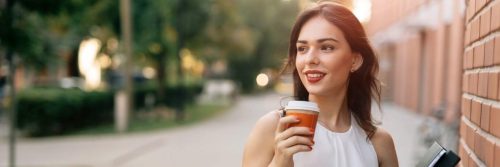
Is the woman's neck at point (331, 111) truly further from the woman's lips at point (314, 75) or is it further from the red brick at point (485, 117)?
the red brick at point (485, 117)

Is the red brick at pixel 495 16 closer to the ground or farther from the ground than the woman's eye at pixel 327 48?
farther from the ground

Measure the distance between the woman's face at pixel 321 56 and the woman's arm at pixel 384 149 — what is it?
255mm

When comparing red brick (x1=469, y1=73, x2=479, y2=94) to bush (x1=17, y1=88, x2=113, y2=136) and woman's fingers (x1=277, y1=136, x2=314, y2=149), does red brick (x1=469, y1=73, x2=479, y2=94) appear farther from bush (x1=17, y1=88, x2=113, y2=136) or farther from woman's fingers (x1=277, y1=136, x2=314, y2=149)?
bush (x1=17, y1=88, x2=113, y2=136)

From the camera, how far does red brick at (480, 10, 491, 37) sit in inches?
64.8

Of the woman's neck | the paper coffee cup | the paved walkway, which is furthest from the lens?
the paved walkway

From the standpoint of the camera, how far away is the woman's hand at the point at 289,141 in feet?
5.25

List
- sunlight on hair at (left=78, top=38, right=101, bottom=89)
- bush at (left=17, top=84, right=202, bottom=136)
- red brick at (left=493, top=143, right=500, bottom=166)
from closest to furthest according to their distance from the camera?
red brick at (left=493, top=143, right=500, bottom=166) → bush at (left=17, top=84, right=202, bottom=136) → sunlight on hair at (left=78, top=38, right=101, bottom=89)

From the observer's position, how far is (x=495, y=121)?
1525 mm

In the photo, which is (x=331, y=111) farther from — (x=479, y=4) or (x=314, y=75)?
(x=479, y=4)

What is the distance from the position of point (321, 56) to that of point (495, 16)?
507 mm

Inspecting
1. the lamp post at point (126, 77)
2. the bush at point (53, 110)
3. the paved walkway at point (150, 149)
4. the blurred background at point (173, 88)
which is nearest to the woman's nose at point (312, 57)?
the blurred background at point (173, 88)

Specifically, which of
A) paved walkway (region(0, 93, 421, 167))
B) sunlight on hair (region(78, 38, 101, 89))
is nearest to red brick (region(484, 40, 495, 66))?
paved walkway (region(0, 93, 421, 167))

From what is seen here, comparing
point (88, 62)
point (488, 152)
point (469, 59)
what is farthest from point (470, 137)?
point (88, 62)

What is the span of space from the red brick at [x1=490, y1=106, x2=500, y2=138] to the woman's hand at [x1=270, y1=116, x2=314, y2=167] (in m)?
0.45
